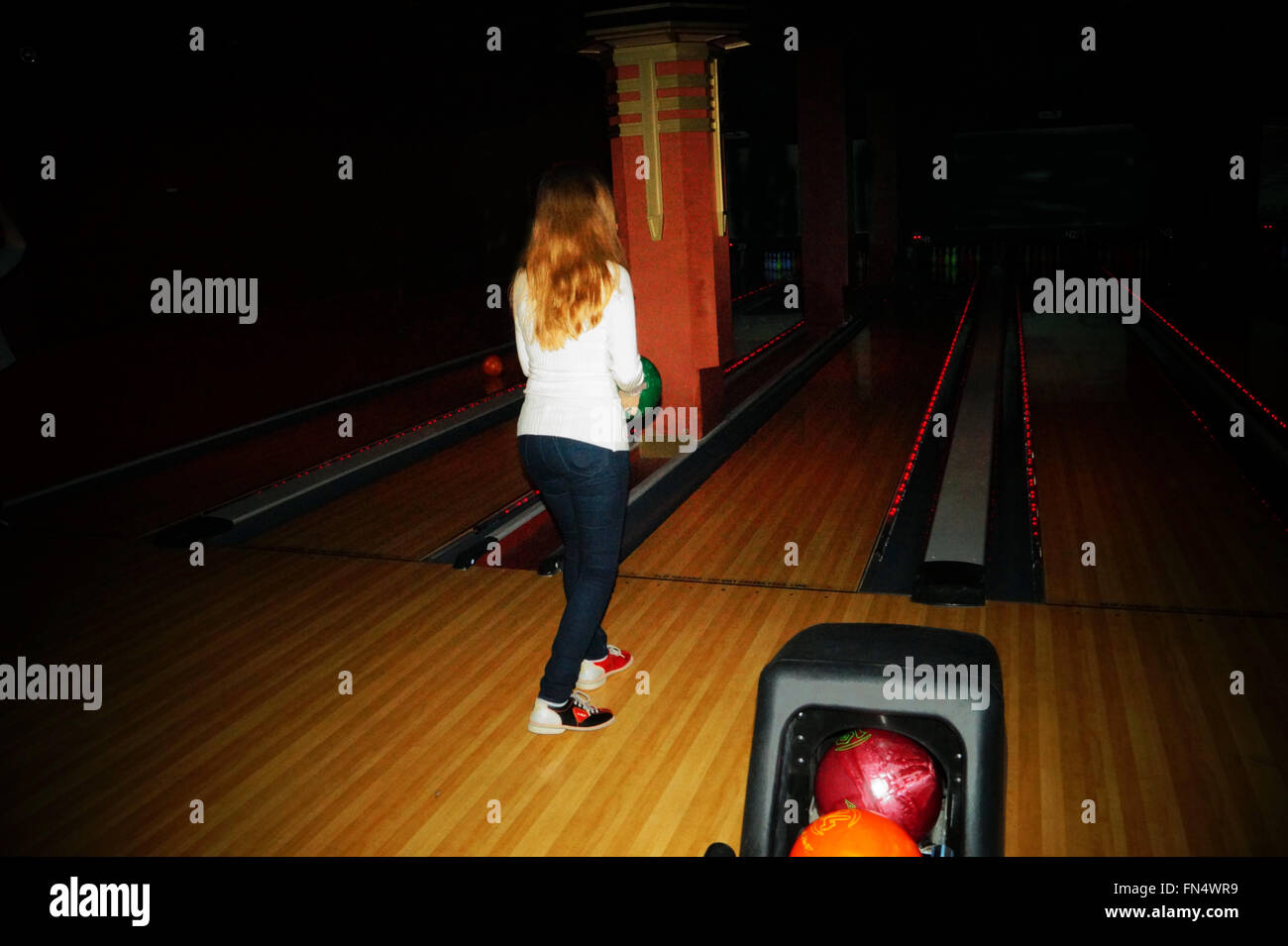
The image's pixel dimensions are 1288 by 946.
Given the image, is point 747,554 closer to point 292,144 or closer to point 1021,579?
point 1021,579

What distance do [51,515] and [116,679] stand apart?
1.81 metres

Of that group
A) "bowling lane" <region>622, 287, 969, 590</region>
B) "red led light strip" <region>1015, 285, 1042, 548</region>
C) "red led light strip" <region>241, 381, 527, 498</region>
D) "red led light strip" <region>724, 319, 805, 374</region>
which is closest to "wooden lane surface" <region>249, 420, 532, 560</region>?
"red led light strip" <region>241, 381, 527, 498</region>

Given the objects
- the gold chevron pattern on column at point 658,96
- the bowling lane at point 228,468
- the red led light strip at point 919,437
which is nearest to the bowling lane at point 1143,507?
the red led light strip at point 919,437

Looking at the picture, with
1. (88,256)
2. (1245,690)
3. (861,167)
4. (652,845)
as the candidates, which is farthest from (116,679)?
(861,167)

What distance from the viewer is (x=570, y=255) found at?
199 cm

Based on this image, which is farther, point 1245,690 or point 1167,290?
point 1167,290

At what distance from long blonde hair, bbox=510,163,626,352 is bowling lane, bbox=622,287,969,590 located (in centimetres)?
147

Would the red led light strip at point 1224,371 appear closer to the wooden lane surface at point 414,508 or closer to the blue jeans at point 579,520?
the wooden lane surface at point 414,508

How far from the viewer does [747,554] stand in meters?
3.51

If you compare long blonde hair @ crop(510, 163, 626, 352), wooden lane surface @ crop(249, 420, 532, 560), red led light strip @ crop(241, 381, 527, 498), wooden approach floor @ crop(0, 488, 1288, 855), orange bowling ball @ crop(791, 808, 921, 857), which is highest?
long blonde hair @ crop(510, 163, 626, 352)

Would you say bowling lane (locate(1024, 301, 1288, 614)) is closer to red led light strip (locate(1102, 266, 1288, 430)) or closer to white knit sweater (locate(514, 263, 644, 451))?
red led light strip (locate(1102, 266, 1288, 430))

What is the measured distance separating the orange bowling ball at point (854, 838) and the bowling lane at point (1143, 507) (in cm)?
176

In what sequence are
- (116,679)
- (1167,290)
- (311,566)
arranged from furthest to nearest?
(1167,290) → (311,566) → (116,679)

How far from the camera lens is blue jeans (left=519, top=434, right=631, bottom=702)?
2.04m
